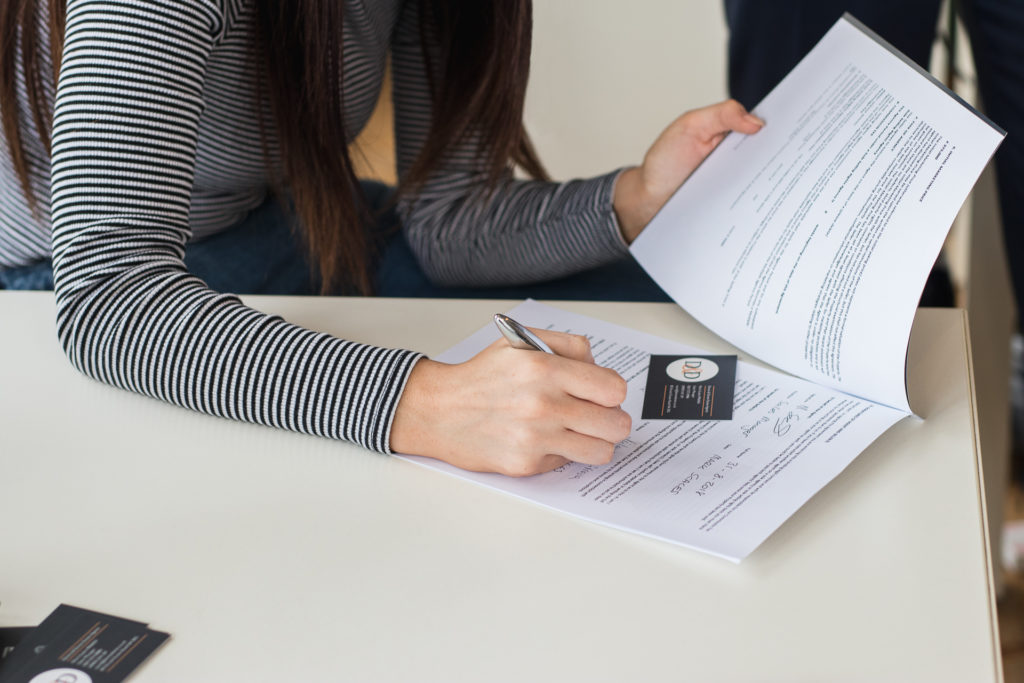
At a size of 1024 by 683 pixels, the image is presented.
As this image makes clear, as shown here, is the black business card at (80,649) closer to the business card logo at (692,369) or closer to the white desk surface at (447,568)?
the white desk surface at (447,568)

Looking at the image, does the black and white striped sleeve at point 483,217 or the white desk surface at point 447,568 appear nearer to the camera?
the white desk surface at point 447,568

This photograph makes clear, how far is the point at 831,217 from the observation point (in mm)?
618

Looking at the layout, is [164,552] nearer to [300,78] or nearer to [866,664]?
[866,664]

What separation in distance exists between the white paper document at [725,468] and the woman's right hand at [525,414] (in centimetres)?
1

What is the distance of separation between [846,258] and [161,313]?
44 centimetres

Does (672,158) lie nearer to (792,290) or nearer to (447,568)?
(792,290)

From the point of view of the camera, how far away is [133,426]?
1.98 ft

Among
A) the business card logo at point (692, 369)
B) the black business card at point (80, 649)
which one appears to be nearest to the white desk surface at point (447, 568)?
the black business card at point (80, 649)

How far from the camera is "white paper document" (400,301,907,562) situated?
0.49 m

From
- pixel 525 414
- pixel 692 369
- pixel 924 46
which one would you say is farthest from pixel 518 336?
pixel 924 46

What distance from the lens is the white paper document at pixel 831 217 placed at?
0.57 m

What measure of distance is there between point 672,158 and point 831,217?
8.2 inches

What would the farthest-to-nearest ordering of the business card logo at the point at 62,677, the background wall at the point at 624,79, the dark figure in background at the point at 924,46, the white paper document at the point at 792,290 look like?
the background wall at the point at 624,79 < the dark figure in background at the point at 924,46 < the white paper document at the point at 792,290 < the business card logo at the point at 62,677

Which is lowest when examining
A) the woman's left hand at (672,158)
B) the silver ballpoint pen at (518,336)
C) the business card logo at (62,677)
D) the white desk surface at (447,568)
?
the business card logo at (62,677)
